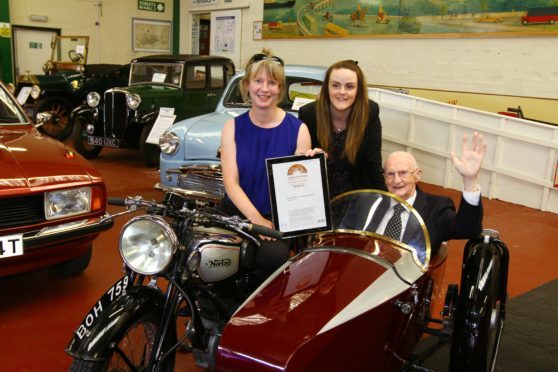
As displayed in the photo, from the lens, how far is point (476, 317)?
212 centimetres

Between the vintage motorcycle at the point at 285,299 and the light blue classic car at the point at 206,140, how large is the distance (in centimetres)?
219

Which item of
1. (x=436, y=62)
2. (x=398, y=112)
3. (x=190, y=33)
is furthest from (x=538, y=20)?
(x=190, y=33)

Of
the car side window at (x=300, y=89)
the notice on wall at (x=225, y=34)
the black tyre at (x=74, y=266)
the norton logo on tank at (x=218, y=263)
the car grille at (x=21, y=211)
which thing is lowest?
the black tyre at (x=74, y=266)

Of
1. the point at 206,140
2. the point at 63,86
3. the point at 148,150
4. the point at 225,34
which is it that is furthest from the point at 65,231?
the point at 225,34

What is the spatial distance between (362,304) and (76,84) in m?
9.68

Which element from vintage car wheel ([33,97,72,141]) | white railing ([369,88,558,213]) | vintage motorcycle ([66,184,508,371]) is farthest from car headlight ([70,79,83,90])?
vintage motorcycle ([66,184,508,371])

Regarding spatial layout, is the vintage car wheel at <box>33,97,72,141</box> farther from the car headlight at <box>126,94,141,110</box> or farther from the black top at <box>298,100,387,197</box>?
the black top at <box>298,100,387,197</box>

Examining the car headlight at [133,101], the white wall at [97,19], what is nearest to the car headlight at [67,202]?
the car headlight at [133,101]

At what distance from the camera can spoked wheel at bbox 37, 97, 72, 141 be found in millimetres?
9359

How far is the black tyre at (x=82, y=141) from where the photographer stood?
7969 mm

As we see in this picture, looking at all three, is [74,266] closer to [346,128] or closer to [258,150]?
[258,150]

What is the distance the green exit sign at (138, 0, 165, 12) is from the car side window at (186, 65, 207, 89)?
24.6 ft

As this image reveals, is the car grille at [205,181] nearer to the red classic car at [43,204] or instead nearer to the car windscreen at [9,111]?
the red classic car at [43,204]

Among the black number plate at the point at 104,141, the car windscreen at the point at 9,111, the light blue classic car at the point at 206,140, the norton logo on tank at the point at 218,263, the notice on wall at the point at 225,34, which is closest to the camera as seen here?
the norton logo on tank at the point at 218,263
